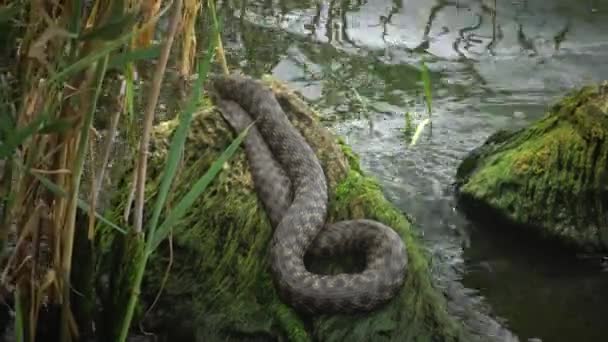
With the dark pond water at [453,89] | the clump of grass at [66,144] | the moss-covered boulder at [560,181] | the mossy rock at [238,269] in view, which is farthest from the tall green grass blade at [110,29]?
the moss-covered boulder at [560,181]

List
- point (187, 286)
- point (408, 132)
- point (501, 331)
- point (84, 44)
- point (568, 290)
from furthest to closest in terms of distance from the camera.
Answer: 1. point (408, 132)
2. point (568, 290)
3. point (501, 331)
4. point (187, 286)
5. point (84, 44)

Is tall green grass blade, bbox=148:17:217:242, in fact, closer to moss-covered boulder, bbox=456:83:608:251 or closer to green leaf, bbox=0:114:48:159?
green leaf, bbox=0:114:48:159

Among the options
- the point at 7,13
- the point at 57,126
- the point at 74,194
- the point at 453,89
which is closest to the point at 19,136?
the point at 57,126

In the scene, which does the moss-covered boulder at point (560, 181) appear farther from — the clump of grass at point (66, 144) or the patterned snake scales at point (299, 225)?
the clump of grass at point (66, 144)

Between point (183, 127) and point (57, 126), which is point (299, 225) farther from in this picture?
point (57, 126)

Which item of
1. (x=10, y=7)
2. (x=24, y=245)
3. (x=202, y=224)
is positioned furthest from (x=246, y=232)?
(x=10, y=7)

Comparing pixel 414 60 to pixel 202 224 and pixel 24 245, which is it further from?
pixel 24 245

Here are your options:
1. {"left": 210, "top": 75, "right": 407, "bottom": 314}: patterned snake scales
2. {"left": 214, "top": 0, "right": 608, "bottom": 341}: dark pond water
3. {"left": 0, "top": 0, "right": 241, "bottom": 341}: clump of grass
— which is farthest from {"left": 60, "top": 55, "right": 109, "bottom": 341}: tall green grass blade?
{"left": 214, "top": 0, "right": 608, "bottom": 341}: dark pond water
